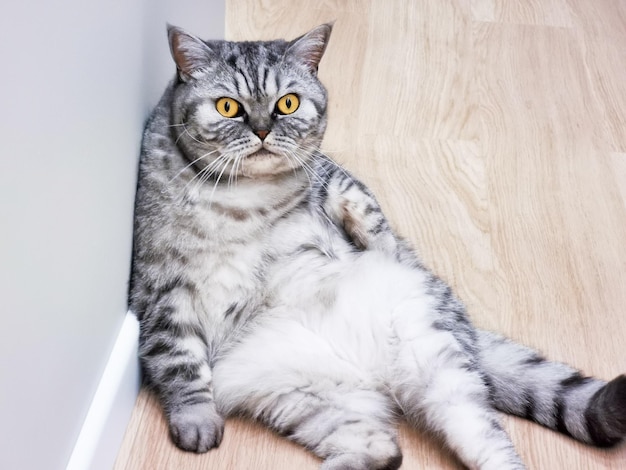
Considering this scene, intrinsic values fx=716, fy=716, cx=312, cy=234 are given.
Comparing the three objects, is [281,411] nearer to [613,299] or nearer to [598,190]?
[613,299]

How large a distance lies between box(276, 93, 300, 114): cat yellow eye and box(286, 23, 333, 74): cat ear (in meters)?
0.10

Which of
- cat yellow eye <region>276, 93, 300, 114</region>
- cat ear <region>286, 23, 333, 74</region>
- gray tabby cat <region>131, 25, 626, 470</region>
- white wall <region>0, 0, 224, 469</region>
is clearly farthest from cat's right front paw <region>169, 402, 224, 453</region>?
cat ear <region>286, 23, 333, 74</region>

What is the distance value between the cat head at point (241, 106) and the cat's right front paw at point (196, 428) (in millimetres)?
441

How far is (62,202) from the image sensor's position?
101 cm

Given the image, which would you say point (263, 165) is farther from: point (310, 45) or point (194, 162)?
point (310, 45)

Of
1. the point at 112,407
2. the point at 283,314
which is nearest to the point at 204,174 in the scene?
the point at 283,314

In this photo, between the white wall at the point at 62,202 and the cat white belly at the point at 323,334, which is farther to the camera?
the cat white belly at the point at 323,334

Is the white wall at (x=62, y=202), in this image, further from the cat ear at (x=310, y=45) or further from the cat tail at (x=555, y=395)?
the cat tail at (x=555, y=395)

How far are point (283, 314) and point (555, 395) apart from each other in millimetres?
534

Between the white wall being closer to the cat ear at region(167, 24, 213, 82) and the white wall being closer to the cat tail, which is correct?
the cat ear at region(167, 24, 213, 82)

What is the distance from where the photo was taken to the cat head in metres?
1.31

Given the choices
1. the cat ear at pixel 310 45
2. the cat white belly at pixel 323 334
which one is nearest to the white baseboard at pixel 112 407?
the cat white belly at pixel 323 334

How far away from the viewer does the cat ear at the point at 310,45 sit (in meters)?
1.40

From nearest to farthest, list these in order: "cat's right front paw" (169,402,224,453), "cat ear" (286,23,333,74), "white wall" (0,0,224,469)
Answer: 1. "white wall" (0,0,224,469)
2. "cat's right front paw" (169,402,224,453)
3. "cat ear" (286,23,333,74)
